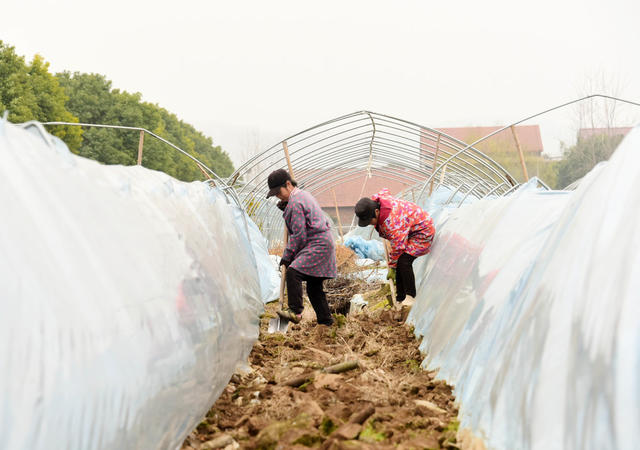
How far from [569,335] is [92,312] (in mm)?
1494

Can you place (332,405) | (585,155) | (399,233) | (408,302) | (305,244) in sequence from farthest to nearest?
(585,155), (408,302), (305,244), (399,233), (332,405)

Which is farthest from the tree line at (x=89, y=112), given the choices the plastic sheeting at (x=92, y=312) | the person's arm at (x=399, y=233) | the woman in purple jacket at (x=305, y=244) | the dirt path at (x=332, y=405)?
the plastic sheeting at (x=92, y=312)

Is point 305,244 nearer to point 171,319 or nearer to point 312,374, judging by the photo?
point 312,374

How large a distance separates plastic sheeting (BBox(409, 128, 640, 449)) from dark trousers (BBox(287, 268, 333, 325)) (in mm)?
2717

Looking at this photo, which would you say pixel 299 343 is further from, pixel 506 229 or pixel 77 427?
pixel 77 427

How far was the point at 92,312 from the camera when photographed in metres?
1.82

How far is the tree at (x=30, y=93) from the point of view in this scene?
772 inches

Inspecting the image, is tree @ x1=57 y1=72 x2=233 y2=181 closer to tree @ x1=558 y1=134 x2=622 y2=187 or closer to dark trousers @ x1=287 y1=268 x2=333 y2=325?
tree @ x1=558 y1=134 x2=622 y2=187

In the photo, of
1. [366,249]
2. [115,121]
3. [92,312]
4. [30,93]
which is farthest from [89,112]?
[92,312]

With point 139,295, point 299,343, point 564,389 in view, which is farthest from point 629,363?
point 299,343

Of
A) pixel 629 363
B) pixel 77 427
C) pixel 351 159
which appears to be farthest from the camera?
pixel 351 159

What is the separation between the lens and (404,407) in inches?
108

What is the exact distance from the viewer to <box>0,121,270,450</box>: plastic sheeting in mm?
1565

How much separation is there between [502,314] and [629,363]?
1.13m
